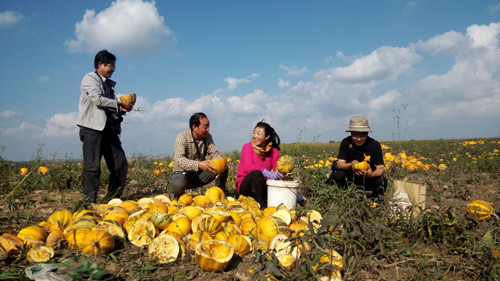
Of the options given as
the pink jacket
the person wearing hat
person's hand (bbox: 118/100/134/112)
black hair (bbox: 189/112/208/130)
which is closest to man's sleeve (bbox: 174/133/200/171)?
black hair (bbox: 189/112/208/130)

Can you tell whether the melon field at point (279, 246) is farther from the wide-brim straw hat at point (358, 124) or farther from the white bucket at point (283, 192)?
the wide-brim straw hat at point (358, 124)

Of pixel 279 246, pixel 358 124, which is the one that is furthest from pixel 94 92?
pixel 358 124

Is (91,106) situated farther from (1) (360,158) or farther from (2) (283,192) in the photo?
(1) (360,158)

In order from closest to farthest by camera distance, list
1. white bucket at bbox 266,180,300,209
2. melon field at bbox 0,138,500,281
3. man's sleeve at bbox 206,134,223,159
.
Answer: melon field at bbox 0,138,500,281, white bucket at bbox 266,180,300,209, man's sleeve at bbox 206,134,223,159

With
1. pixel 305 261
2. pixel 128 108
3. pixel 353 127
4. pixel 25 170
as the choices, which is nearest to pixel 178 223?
pixel 305 261

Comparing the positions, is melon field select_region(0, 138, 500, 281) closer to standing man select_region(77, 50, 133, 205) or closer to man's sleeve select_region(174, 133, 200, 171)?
standing man select_region(77, 50, 133, 205)

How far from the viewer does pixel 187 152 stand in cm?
511

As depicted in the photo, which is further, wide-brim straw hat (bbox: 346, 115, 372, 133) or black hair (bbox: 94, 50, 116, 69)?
black hair (bbox: 94, 50, 116, 69)

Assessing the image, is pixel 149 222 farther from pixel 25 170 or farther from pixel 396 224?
pixel 25 170

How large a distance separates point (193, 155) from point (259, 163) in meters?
1.17

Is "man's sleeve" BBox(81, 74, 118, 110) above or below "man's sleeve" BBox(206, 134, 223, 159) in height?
above

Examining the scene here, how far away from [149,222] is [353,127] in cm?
322

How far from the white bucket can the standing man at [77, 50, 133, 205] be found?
2468 mm

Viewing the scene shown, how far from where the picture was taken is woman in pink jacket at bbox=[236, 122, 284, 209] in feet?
15.2
